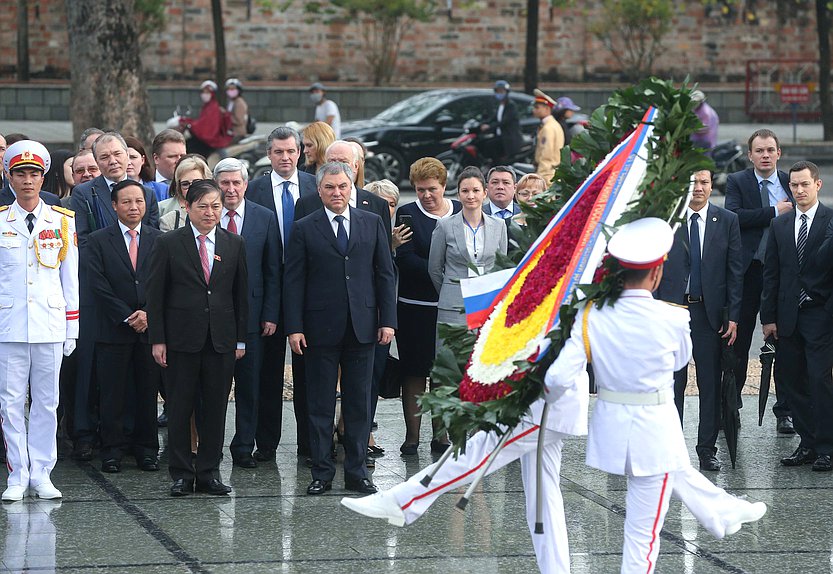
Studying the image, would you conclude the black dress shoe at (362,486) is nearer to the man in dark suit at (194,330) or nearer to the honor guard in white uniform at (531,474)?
the man in dark suit at (194,330)

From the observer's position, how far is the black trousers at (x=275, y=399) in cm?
915

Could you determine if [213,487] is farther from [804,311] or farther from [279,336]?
[804,311]

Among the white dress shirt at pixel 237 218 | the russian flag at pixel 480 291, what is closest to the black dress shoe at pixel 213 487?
the white dress shirt at pixel 237 218

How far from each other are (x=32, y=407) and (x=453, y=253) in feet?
9.15

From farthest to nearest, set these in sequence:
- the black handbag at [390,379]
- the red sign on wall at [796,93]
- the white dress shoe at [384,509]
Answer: the red sign on wall at [796,93], the black handbag at [390,379], the white dress shoe at [384,509]

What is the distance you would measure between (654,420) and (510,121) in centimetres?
1784

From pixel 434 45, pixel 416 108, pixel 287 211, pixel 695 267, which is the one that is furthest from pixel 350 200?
pixel 434 45

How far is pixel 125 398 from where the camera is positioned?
8.94 metres

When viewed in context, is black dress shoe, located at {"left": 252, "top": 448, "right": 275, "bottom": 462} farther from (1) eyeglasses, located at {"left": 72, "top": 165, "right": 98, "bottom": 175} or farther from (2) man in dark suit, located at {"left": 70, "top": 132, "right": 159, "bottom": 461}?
(1) eyeglasses, located at {"left": 72, "top": 165, "right": 98, "bottom": 175}

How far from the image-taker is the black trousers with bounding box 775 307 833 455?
355 inches

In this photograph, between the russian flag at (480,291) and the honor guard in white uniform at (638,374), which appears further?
the russian flag at (480,291)

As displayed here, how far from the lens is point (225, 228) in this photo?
8883mm

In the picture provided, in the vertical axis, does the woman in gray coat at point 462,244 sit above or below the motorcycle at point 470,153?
above

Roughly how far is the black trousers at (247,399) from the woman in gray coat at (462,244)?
1193 mm
